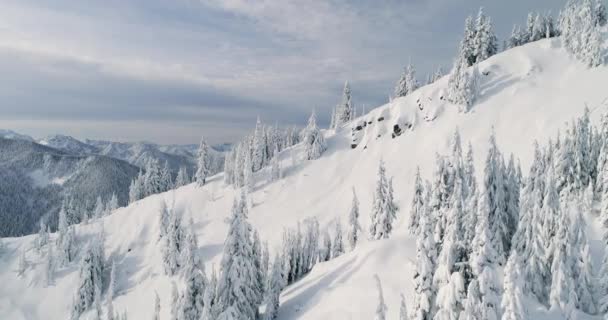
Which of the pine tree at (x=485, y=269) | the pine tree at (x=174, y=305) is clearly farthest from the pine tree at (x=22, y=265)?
the pine tree at (x=485, y=269)

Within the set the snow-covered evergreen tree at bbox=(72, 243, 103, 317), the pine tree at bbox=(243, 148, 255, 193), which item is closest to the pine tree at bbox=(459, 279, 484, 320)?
the snow-covered evergreen tree at bbox=(72, 243, 103, 317)

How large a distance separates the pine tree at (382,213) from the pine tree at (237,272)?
2397cm

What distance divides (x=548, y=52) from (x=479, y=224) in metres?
92.7

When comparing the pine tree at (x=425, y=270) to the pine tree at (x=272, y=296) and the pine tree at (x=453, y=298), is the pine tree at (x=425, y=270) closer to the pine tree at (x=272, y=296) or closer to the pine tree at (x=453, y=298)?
the pine tree at (x=453, y=298)

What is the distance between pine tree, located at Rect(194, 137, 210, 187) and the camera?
111 m

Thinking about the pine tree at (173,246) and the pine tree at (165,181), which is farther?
the pine tree at (165,181)

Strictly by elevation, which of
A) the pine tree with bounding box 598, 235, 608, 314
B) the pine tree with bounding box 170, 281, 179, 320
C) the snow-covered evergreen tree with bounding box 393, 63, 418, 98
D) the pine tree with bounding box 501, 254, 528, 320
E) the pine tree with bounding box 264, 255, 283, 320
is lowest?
the pine tree with bounding box 170, 281, 179, 320

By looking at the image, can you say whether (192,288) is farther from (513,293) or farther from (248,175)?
(248,175)

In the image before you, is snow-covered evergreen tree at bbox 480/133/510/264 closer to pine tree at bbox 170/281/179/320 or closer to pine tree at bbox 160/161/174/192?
pine tree at bbox 170/281/179/320

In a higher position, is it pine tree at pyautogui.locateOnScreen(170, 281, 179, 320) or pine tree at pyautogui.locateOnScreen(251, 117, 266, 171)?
pine tree at pyautogui.locateOnScreen(251, 117, 266, 171)

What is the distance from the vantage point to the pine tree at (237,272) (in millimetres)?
33375

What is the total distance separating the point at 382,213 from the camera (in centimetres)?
5253

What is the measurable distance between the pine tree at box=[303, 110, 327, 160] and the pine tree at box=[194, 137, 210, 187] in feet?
105

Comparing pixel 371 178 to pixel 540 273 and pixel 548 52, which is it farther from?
pixel 540 273
